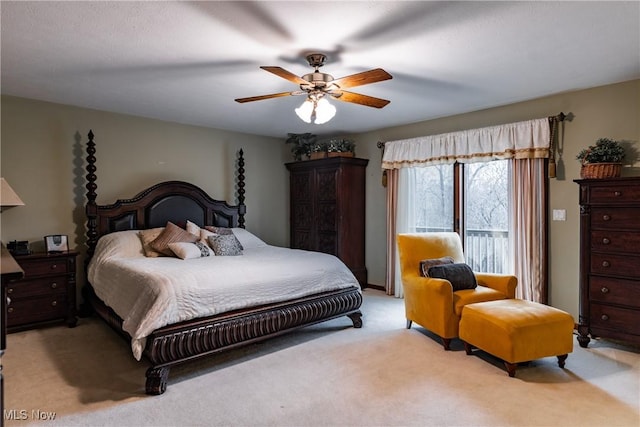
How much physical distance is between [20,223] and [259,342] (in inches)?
120

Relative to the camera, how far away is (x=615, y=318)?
335 centimetres

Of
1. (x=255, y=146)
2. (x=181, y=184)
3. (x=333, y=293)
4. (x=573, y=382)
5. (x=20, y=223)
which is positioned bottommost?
(x=573, y=382)

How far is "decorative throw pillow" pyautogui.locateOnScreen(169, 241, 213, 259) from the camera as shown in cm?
412

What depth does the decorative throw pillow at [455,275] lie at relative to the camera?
3654 mm

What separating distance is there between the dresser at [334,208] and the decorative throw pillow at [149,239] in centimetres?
236

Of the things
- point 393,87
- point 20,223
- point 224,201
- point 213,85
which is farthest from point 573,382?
point 20,223

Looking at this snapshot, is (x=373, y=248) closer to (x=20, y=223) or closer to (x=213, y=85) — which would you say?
(x=213, y=85)

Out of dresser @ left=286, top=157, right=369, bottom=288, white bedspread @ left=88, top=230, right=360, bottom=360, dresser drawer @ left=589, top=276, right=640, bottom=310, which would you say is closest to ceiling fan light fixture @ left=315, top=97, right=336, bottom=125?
white bedspread @ left=88, top=230, right=360, bottom=360

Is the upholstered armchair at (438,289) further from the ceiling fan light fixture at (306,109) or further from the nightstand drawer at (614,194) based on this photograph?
the ceiling fan light fixture at (306,109)

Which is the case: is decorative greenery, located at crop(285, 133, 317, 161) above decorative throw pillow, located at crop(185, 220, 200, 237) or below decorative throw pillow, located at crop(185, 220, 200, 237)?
above

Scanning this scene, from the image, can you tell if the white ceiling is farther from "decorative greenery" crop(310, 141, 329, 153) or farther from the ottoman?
the ottoman

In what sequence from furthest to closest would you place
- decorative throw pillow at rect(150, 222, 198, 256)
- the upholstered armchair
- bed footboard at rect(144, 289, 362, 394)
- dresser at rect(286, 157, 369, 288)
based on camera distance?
1. dresser at rect(286, 157, 369, 288)
2. decorative throw pillow at rect(150, 222, 198, 256)
3. the upholstered armchair
4. bed footboard at rect(144, 289, 362, 394)

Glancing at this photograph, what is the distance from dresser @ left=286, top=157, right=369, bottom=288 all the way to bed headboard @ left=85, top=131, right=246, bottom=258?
102cm

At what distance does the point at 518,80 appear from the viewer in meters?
3.56
